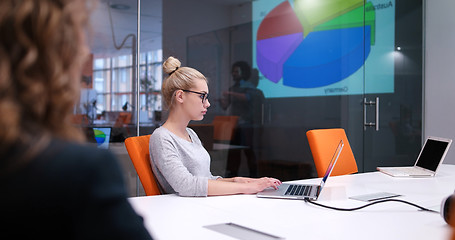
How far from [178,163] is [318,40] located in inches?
125

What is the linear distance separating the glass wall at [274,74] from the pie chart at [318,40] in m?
0.01

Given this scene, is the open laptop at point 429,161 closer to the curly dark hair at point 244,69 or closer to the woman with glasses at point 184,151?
the woman with glasses at point 184,151

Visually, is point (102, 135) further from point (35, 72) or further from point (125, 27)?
point (35, 72)

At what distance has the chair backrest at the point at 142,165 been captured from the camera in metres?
2.30

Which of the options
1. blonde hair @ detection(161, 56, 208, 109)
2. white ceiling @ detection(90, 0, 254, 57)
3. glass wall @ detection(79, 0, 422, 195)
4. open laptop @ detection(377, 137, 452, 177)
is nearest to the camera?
blonde hair @ detection(161, 56, 208, 109)

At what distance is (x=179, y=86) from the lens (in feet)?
8.21

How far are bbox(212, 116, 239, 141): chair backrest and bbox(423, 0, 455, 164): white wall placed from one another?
8.63ft

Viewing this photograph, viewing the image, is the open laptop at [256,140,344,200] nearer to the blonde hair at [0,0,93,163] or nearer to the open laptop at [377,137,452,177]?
the open laptop at [377,137,452,177]

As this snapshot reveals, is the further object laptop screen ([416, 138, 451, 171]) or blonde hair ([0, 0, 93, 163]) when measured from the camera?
laptop screen ([416, 138, 451, 171])

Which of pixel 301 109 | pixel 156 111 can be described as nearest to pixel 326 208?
pixel 156 111

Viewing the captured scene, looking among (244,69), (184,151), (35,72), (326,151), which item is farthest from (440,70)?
(35,72)

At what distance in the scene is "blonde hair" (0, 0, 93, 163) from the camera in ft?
1.71

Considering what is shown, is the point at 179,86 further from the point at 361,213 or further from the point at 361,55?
the point at 361,55

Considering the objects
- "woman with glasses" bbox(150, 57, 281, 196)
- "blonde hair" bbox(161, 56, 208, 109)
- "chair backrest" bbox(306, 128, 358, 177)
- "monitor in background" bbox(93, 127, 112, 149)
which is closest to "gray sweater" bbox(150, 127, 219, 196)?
"woman with glasses" bbox(150, 57, 281, 196)
